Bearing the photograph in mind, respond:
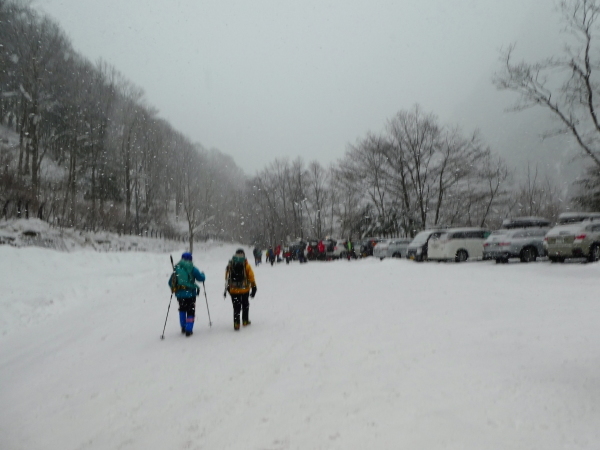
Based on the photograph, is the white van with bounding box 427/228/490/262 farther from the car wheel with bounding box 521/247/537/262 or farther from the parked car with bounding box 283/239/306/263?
the parked car with bounding box 283/239/306/263

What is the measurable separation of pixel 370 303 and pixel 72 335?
290 inches

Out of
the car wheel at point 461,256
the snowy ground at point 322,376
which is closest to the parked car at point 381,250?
the car wheel at point 461,256

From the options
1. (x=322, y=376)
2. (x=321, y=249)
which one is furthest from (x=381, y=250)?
(x=322, y=376)

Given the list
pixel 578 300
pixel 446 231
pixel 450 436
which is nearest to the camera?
pixel 450 436

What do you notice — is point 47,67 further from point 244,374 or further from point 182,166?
point 244,374

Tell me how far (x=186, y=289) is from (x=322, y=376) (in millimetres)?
4010

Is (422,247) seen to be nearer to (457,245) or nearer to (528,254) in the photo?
(457,245)

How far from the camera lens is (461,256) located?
22.8m

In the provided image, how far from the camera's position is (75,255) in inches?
755

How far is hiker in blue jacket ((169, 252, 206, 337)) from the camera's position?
8.06 metres

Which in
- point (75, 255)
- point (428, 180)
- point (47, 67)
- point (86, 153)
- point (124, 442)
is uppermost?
point (47, 67)

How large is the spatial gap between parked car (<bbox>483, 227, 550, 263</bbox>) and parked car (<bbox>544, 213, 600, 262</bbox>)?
213 cm

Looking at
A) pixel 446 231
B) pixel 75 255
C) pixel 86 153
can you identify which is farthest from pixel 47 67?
pixel 446 231

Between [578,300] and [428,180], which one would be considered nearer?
[578,300]
